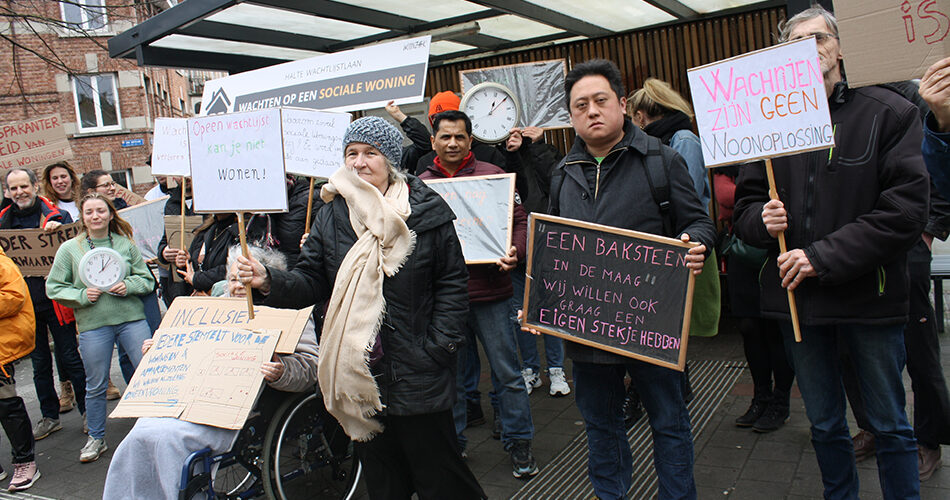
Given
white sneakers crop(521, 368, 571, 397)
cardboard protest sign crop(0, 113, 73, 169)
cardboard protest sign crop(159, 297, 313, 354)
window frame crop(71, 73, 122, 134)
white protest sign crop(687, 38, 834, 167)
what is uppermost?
window frame crop(71, 73, 122, 134)

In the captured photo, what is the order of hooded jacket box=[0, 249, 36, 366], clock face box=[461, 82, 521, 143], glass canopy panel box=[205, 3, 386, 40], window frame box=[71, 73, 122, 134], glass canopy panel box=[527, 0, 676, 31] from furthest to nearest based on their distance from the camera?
window frame box=[71, 73, 122, 134] → glass canopy panel box=[527, 0, 676, 31] → glass canopy panel box=[205, 3, 386, 40] → clock face box=[461, 82, 521, 143] → hooded jacket box=[0, 249, 36, 366]

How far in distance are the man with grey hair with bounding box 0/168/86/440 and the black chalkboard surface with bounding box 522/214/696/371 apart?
4.72 m

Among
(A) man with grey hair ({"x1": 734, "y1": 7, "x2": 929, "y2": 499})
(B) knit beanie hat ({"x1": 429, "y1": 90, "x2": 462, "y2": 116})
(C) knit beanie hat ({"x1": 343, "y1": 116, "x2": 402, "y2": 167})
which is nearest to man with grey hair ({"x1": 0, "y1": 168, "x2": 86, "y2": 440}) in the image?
(B) knit beanie hat ({"x1": 429, "y1": 90, "x2": 462, "y2": 116})

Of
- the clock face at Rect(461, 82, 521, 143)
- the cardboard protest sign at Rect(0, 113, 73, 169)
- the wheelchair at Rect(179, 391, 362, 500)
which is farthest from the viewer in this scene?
the cardboard protest sign at Rect(0, 113, 73, 169)

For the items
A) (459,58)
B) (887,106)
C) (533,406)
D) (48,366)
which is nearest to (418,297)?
(887,106)

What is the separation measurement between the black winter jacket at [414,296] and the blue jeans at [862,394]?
1.47m

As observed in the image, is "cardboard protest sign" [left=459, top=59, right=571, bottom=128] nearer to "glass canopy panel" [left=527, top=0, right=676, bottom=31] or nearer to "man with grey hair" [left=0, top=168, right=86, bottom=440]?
"glass canopy panel" [left=527, top=0, right=676, bottom=31]

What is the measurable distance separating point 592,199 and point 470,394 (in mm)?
2358

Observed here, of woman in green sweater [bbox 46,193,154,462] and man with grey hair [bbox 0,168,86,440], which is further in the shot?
man with grey hair [bbox 0,168,86,440]

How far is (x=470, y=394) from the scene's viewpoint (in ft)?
16.3

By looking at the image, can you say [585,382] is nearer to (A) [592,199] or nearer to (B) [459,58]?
(A) [592,199]

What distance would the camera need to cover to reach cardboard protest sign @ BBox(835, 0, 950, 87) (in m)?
2.06

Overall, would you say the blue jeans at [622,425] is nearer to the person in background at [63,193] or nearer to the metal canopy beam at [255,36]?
the metal canopy beam at [255,36]

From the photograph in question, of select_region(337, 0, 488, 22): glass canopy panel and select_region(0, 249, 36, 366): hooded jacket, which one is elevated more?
select_region(337, 0, 488, 22): glass canopy panel
